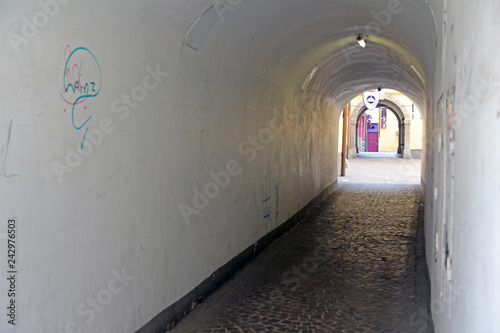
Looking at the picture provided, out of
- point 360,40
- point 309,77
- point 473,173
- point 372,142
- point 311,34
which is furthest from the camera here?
point 372,142

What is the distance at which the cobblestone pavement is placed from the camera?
5.70 m

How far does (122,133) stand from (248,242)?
4071 mm

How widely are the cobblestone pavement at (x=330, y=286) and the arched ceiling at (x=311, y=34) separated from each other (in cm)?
285

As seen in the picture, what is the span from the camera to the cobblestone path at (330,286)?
5.70m

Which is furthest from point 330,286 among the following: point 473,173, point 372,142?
point 372,142

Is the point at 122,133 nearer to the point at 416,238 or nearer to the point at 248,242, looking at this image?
the point at 248,242

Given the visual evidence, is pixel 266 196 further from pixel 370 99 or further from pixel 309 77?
pixel 370 99

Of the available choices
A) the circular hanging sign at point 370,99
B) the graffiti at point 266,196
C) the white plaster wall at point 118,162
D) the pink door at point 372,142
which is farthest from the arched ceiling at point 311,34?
the pink door at point 372,142

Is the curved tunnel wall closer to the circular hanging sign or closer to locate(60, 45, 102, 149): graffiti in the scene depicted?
locate(60, 45, 102, 149): graffiti

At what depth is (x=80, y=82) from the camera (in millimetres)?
3918

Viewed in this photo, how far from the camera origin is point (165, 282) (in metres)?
5.41

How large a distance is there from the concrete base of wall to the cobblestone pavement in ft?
0.30

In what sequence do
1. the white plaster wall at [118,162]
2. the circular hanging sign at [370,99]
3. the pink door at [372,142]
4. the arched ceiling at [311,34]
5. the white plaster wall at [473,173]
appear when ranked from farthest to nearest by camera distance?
1. the pink door at [372,142]
2. the circular hanging sign at [370,99]
3. the arched ceiling at [311,34]
4. the white plaster wall at [118,162]
5. the white plaster wall at [473,173]

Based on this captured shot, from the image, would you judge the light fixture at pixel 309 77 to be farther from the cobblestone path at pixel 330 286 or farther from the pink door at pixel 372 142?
the pink door at pixel 372 142
